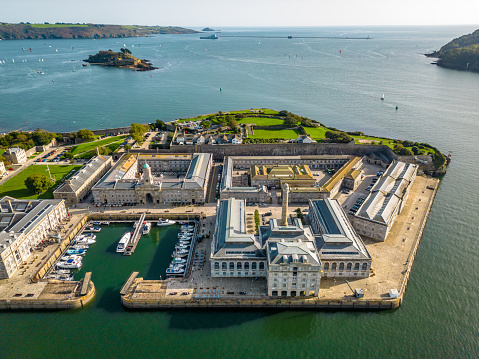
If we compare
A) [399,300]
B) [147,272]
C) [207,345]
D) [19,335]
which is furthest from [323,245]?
[19,335]

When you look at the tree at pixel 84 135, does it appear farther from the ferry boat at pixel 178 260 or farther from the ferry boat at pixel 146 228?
the ferry boat at pixel 178 260

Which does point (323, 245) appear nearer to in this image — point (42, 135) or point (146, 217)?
point (146, 217)

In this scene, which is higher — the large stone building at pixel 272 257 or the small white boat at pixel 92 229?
the large stone building at pixel 272 257

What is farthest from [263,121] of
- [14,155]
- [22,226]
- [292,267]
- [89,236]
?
[22,226]

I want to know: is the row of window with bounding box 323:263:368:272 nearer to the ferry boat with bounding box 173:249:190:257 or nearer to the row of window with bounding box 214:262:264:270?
the row of window with bounding box 214:262:264:270

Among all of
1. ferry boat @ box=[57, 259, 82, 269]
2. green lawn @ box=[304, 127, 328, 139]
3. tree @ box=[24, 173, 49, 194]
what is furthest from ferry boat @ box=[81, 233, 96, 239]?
green lawn @ box=[304, 127, 328, 139]

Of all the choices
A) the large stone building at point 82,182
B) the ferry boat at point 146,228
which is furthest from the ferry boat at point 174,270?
the large stone building at point 82,182
